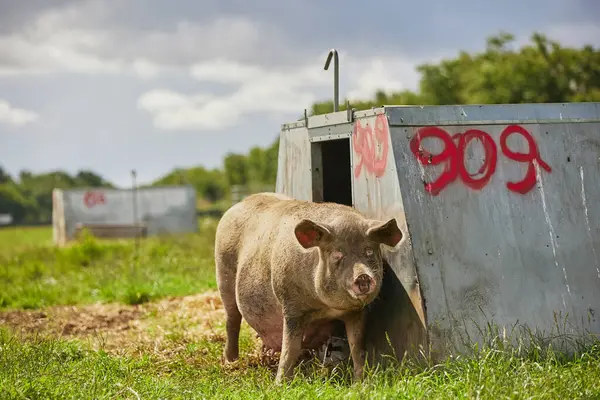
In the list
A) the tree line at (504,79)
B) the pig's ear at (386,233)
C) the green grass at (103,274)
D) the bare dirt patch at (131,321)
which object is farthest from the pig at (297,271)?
the tree line at (504,79)

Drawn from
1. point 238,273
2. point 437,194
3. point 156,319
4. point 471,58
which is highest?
point 471,58

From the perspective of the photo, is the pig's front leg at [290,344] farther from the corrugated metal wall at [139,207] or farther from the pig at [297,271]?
the corrugated metal wall at [139,207]

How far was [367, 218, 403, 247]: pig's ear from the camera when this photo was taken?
6715 millimetres

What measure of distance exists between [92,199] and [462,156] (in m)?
32.5

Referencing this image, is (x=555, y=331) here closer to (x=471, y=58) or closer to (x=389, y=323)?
(x=389, y=323)

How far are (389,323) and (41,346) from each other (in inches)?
128

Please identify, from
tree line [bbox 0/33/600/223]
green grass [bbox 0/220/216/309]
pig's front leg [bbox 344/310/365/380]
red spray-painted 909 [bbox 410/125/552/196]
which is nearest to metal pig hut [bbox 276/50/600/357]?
red spray-painted 909 [bbox 410/125/552/196]

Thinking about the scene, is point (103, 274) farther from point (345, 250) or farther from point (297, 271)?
point (345, 250)

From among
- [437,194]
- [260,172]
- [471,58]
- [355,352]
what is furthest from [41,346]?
[260,172]

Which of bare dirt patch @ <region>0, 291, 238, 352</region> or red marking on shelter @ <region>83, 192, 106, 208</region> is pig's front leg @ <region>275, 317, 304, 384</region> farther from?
red marking on shelter @ <region>83, 192, 106, 208</region>

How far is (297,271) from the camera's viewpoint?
7219mm

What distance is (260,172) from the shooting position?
74.2 m

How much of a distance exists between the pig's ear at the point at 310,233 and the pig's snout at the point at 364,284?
0.47 metres

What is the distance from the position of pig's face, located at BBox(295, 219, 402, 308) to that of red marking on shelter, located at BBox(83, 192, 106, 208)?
3250cm
